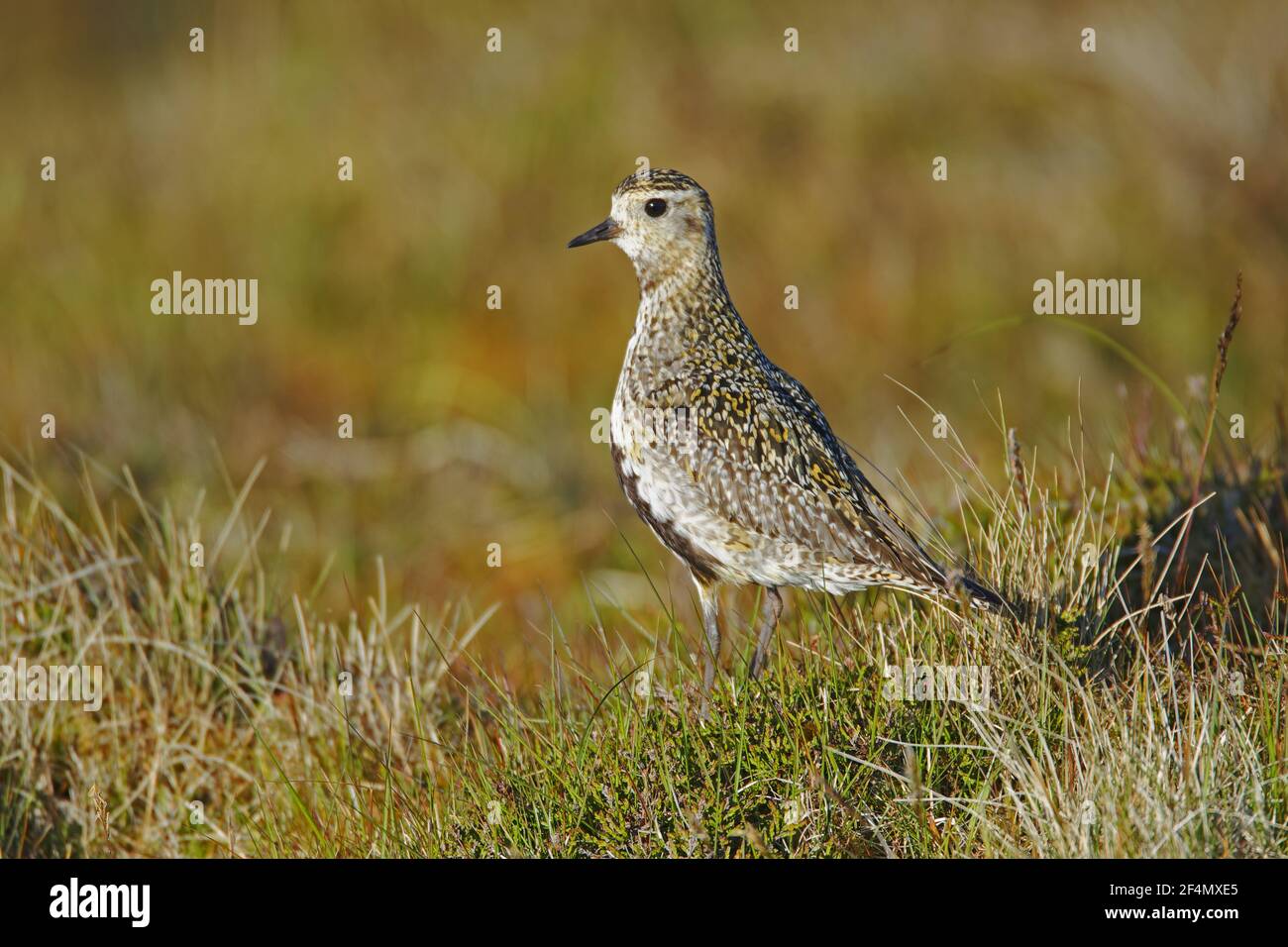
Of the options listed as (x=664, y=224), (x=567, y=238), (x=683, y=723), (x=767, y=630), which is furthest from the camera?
(x=567, y=238)

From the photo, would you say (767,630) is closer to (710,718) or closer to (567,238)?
(710,718)

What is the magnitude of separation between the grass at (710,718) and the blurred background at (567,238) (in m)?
3.56

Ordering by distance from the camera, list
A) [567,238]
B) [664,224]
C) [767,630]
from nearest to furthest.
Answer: [767,630]
[664,224]
[567,238]

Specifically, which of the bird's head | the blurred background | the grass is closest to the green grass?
the grass

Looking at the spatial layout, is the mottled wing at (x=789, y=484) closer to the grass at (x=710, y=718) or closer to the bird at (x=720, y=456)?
the bird at (x=720, y=456)

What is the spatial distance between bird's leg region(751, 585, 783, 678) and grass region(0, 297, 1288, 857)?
3.0 inches

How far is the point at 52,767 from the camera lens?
5.00 m

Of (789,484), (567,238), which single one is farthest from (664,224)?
(567,238)

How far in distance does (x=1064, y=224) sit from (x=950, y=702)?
323 inches

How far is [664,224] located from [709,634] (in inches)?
55.2

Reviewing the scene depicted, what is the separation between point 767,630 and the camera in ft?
14.3

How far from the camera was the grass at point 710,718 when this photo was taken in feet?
11.7

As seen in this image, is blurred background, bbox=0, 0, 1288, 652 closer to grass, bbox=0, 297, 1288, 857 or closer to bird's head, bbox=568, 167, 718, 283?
grass, bbox=0, 297, 1288, 857

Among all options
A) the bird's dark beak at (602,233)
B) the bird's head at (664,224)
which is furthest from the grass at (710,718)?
the bird's dark beak at (602,233)
